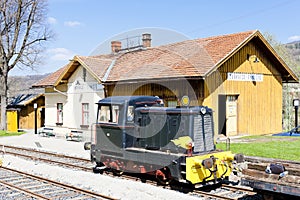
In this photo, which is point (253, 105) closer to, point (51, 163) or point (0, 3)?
point (51, 163)

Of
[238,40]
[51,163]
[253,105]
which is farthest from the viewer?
[253,105]

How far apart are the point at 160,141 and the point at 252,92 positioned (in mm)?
11412

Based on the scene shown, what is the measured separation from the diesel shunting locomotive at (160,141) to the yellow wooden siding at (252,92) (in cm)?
741

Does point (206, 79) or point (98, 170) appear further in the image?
point (206, 79)

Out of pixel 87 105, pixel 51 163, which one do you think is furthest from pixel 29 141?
pixel 51 163

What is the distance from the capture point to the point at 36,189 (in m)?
10.2

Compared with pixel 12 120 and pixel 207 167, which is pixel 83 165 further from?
pixel 12 120

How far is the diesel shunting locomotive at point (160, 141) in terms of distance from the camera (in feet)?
30.5

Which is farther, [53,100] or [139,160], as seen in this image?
[53,100]

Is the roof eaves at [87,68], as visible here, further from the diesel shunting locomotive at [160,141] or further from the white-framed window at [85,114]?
the diesel shunting locomotive at [160,141]

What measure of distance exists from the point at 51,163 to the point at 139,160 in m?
5.90

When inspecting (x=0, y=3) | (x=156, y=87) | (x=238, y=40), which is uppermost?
(x=0, y=3)

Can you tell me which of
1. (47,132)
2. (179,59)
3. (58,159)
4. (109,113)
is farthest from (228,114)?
(47,132)

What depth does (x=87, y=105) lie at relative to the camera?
24.1 metres
